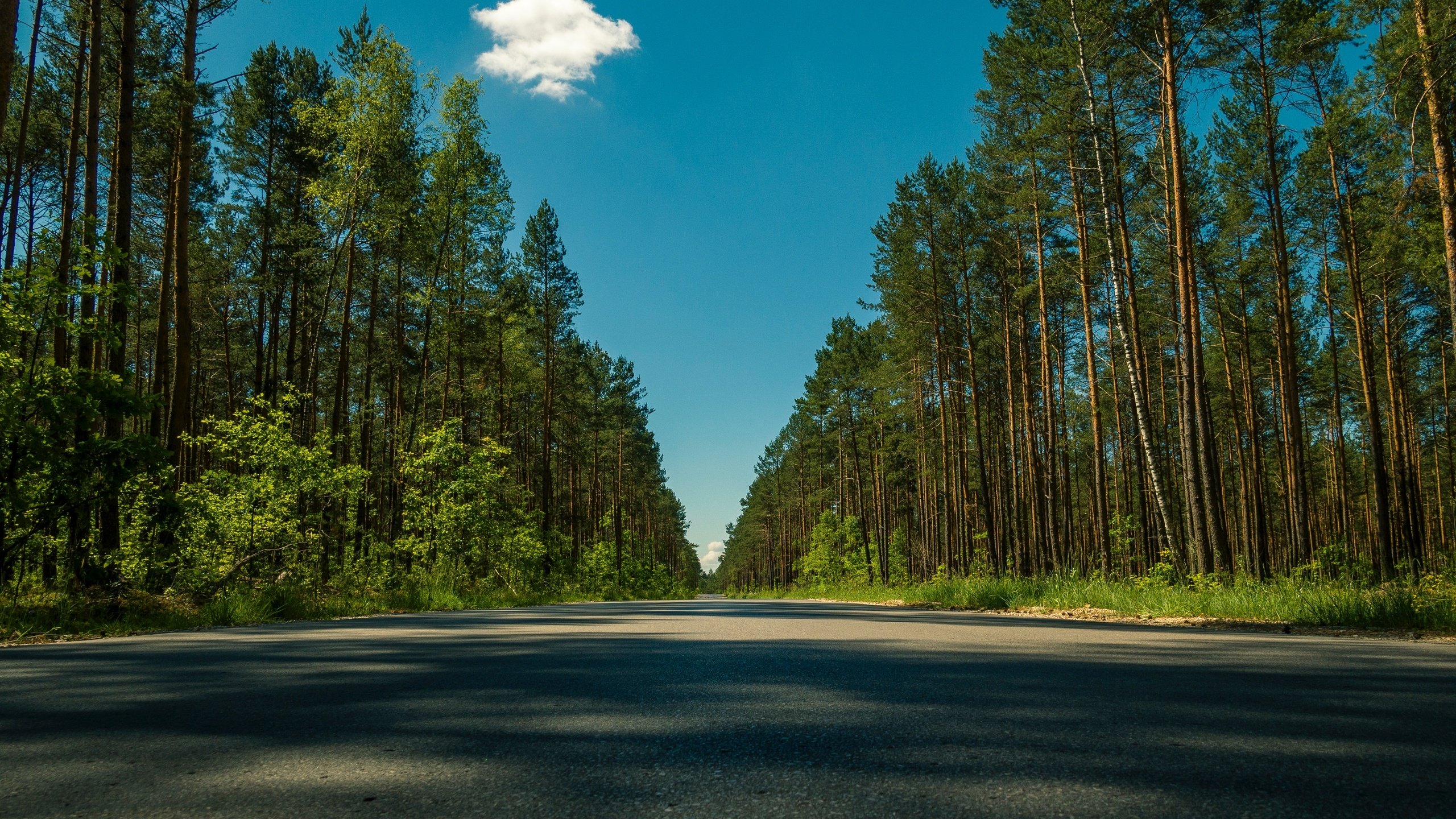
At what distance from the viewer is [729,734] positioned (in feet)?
8.98

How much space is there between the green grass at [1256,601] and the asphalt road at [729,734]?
12.5 feet

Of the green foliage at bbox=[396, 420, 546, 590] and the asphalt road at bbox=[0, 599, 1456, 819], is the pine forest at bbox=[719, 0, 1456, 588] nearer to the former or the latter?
the asphalt road at bbox=[0, 599, 1456, 819]

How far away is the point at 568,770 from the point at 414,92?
2297 centimetres

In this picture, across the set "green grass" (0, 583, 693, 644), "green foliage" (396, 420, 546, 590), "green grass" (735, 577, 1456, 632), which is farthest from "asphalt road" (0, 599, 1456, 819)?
"green foliage" (396, 420, 546, 590)

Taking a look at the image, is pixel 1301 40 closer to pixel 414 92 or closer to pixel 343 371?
pixel 414 92

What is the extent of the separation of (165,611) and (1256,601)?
48.0 ft

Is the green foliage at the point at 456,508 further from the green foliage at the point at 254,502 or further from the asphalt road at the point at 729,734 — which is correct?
the asphalt road at the point at 729,734

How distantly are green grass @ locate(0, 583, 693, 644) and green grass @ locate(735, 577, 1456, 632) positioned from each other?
43.5 ft

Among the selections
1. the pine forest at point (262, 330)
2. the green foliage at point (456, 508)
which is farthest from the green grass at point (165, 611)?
the green foliage at point (456, 508)

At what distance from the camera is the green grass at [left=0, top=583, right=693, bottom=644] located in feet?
25.0

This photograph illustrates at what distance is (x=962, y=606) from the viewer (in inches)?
718

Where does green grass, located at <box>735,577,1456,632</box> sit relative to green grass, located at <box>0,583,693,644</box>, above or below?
below

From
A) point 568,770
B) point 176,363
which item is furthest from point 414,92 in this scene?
point 568,770

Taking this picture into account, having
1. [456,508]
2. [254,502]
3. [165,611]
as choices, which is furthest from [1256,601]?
[456,508]
